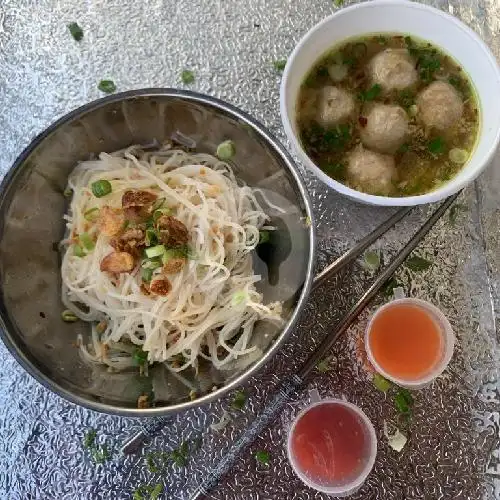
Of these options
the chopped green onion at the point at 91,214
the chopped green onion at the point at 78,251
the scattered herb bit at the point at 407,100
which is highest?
the scattered herb bit at the point at 407,100

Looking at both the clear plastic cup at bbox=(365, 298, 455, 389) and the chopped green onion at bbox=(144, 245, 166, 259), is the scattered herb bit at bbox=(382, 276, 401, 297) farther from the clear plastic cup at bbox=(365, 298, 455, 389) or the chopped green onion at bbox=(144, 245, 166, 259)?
the chopped green onion at bbox=(144, 245, 166, 259)

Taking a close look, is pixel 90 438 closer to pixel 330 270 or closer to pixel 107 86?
pixel 330 270

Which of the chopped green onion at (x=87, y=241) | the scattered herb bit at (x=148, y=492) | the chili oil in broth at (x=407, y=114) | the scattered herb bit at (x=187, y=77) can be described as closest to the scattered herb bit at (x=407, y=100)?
the chili oil in broth at (x=407, y=114)

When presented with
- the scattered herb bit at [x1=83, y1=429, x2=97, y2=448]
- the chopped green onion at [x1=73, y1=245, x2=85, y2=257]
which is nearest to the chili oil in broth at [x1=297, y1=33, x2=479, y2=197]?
the chopped green onion at [x1=73, y1=245, x2=85, y2=257]

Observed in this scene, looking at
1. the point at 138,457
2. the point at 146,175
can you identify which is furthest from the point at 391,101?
the point at 138,457

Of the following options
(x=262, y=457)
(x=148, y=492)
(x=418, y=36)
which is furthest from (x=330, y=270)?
(x=148, y=492)

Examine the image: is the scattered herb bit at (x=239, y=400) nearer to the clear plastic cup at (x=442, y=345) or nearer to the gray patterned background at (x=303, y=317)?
the gray patterned background at (x=303, y=317)
